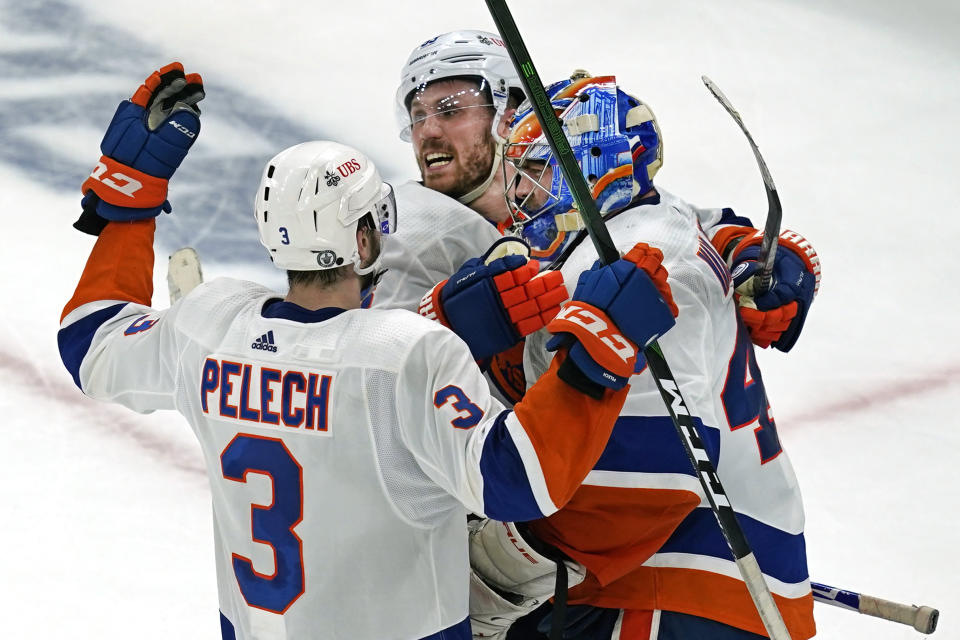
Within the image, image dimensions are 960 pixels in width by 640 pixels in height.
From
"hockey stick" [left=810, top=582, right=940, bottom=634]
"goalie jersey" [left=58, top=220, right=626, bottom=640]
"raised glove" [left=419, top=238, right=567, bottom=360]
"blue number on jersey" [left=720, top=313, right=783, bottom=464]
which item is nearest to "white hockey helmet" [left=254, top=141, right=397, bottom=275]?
"goalie jersey" [left=58, top=220, right=626, bottom=640]

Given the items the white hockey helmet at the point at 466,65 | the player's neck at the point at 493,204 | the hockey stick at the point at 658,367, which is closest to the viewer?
the hockey stick at the point at 658,367

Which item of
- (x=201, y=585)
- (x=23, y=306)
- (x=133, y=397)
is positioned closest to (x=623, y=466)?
(x=133, y=397)

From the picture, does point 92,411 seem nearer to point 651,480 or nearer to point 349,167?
point 349,167

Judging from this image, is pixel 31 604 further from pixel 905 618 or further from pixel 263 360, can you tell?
pixel 905 618

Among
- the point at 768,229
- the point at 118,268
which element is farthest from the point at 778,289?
the point at 118,268

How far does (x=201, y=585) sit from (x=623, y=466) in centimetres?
191

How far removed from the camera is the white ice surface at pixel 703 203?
3596 millimetres

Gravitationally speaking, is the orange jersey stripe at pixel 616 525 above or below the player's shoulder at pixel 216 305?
below

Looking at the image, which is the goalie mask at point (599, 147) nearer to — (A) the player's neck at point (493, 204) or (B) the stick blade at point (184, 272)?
(A) the player's neck at point (493, 204)

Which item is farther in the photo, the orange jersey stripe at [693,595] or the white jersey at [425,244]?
the white jersey at [425,244]

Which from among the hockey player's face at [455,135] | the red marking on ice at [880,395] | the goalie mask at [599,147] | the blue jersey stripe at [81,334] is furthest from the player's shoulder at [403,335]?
the red marking on ice at [880,395]

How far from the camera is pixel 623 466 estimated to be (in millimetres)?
2168

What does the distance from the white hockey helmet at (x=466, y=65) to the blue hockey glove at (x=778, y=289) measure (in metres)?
0.79

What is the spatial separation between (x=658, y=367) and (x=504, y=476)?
38 cm
